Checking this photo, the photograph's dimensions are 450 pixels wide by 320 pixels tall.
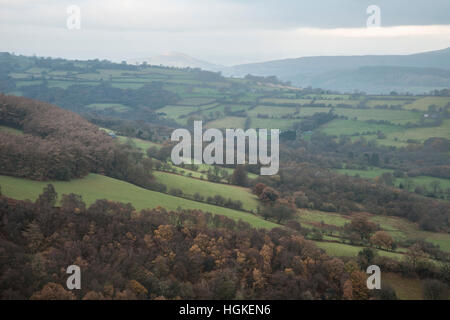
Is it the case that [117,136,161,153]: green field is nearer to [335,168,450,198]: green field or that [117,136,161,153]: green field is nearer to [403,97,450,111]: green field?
[335,168,450,198]: green field

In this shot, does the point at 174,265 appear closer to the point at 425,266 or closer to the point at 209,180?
the point at 425,266

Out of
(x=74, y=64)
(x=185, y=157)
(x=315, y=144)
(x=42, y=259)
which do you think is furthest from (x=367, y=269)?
(x=74, y=64)

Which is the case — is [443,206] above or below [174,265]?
below

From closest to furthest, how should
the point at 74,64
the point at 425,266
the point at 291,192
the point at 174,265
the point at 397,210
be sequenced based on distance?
the point at 174,265 < the point at 425,266 < the point at 397,210 < the point at 291,192 < the point at 74,64

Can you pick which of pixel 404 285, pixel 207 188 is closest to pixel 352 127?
pixel 207 188

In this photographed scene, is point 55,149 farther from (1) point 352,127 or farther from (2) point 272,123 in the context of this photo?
(1) point 352,127

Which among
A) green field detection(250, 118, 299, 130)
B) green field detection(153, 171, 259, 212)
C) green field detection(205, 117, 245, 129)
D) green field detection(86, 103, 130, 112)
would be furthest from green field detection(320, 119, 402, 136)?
green field detection(86, 103, 130, 112)
